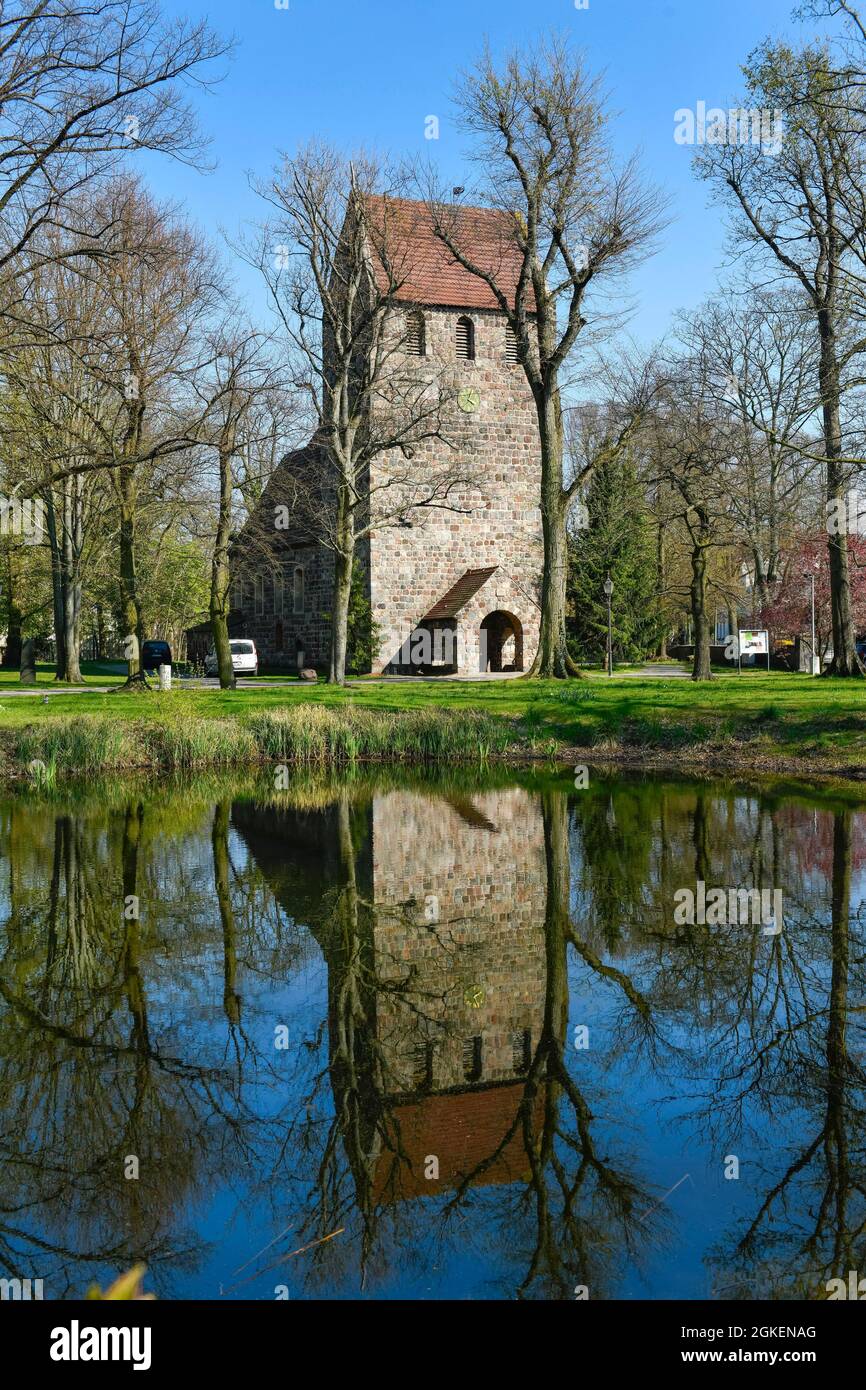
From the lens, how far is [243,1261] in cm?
482

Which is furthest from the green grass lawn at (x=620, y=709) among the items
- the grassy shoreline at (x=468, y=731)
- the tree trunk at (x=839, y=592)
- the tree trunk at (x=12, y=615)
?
the tree trunk at (x=12, y=615)

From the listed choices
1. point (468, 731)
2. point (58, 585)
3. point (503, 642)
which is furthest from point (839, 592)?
point (58, 585)

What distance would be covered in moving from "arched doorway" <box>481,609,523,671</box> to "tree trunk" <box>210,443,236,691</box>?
9.91m

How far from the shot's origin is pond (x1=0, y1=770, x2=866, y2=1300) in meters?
4.91

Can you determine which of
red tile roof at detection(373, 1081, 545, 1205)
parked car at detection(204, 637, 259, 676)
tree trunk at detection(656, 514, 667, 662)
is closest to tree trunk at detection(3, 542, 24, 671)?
parked car at detection(204, 637, 259, 676)

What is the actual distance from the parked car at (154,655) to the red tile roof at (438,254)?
1791cm

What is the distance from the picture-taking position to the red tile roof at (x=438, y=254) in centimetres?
3266

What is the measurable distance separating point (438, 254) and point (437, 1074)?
35952 millimetres

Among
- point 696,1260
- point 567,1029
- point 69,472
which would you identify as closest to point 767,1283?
point 696,1260

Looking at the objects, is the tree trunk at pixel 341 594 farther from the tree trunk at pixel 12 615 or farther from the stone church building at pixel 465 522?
the tree trunk at pixel 12 615

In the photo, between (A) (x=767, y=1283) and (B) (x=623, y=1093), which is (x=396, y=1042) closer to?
(B) (x=623, y=1093)

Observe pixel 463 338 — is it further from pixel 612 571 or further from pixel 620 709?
pixel 620 709

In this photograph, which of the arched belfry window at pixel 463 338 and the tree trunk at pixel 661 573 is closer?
the arched belfry window at pixel 463 338
